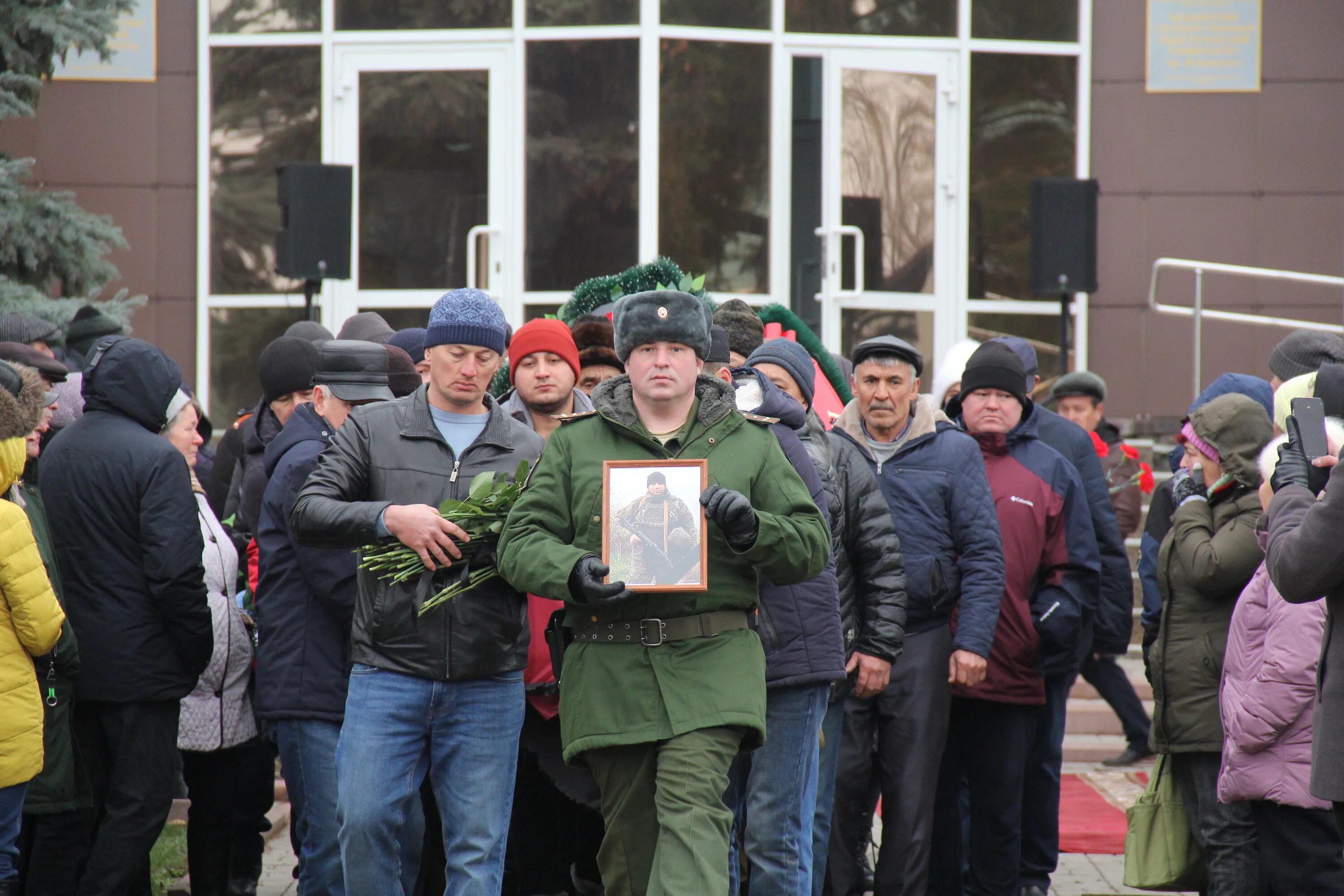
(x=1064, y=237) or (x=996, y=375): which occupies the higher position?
(x=1064, y=237)

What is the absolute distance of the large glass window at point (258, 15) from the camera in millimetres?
13602

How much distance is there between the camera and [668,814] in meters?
4.20

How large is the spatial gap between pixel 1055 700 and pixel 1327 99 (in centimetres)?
924

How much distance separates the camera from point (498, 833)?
15.1 feet

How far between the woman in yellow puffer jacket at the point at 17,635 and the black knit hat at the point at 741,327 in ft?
8.03

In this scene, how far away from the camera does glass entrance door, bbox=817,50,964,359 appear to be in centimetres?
1330

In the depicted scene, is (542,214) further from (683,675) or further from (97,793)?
(683,675)

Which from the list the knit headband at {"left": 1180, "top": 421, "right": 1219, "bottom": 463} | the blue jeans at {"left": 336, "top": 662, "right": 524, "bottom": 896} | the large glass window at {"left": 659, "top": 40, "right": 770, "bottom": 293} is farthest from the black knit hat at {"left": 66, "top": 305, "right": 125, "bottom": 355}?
the large glass window at {"left": 659, "top": 40, "right": 770, "bottom": 293}

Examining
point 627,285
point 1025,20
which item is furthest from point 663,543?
point 1025,20

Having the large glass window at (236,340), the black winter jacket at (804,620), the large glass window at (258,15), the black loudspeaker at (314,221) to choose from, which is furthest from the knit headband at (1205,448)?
the large glass window at (258,15)

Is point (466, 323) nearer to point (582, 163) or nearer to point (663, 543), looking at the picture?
point (663, 543)

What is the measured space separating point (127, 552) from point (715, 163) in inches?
333

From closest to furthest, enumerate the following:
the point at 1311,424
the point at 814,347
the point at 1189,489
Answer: the point at 1311,424 → the point at 1189,489 → the point at 814,347

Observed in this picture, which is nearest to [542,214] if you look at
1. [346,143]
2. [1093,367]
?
[346,143]
